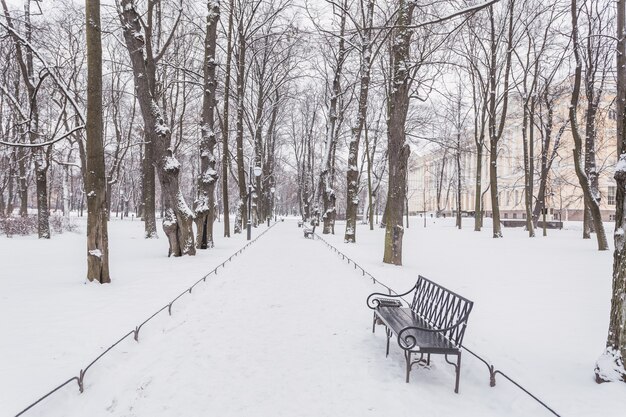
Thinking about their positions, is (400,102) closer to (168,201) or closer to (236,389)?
(168,201)

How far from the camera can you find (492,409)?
3646 millimetres

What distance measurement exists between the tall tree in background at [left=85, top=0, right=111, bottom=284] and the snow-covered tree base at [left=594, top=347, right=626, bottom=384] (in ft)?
27.3

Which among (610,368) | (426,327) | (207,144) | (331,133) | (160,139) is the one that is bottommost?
(610,368)

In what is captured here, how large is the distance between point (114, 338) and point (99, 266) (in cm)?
367

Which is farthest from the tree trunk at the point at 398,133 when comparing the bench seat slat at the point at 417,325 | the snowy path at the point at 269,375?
the bench seat slat at the point at 417,325

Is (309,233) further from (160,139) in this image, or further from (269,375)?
(269,375)

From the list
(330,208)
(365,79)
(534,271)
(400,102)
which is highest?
(365,79)

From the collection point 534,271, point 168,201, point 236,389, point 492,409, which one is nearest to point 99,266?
point 168,201

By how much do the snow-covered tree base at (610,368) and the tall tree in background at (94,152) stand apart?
8.33 m

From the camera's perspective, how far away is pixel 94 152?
8000 millimetres

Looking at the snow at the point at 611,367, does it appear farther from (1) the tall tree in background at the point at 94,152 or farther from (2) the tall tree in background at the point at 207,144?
(2) the tall tree in background at the point at 207,144

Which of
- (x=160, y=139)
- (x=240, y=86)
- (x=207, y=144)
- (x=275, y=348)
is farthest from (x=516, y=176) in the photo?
(x=275, y=348)

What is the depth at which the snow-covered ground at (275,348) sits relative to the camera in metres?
3.62

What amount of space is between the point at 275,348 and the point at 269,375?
0.80 metres
